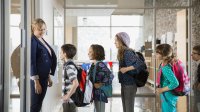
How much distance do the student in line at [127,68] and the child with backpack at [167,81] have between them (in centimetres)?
40

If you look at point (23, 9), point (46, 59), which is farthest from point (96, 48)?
point (23, 9)

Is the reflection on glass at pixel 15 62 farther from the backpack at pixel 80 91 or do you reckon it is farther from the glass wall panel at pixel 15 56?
the backpack at pixel 80 91

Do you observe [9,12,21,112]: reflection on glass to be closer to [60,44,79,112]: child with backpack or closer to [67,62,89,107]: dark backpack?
[60,44,79,112]: child with backpack

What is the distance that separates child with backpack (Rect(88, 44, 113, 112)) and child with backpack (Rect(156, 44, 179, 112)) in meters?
0.63

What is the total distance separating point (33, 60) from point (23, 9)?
1.78 feet

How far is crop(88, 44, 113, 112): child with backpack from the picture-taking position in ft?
11.7

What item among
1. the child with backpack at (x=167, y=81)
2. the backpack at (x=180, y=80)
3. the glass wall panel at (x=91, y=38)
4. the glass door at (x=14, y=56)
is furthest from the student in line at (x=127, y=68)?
the glass wall panel at (x=91, y=38)

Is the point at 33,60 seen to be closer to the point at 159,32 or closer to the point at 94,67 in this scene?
the point at 94,67

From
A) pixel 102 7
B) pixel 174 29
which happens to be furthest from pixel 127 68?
pixel 174 29

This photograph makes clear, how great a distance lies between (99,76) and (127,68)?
13.3 inches

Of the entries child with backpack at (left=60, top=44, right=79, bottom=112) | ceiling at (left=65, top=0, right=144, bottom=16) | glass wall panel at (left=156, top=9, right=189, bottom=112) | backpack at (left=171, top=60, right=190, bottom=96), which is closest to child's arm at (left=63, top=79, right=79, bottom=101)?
child with backpack at (left=60, top=44, right=79, bottom=112)

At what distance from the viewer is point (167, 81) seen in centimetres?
318

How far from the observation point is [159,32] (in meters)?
8.67

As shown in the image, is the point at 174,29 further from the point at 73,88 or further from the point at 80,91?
the point at 73,88
